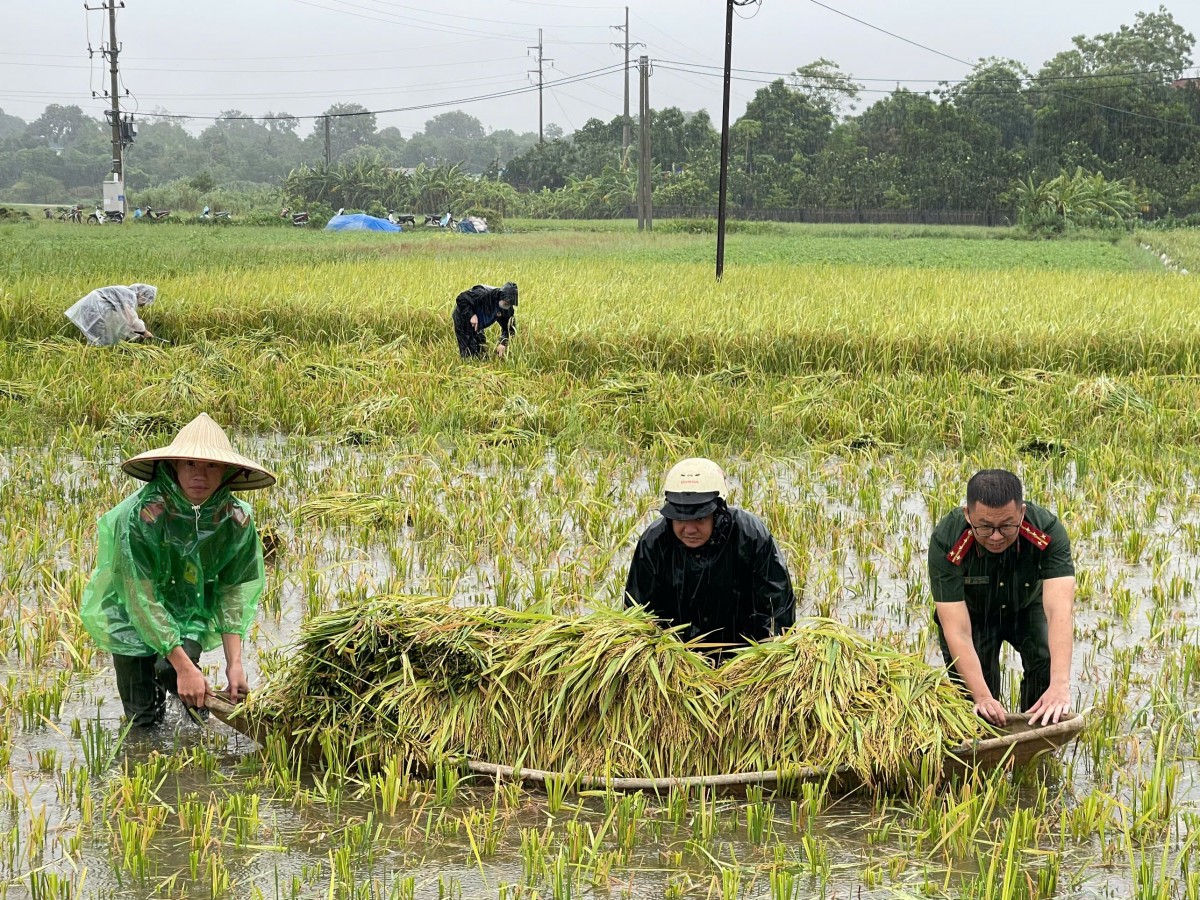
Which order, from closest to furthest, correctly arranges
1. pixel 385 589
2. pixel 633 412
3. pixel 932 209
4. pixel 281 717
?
pixel 281 717
pixel 385 589
pixel 633 412
pixel 932 209

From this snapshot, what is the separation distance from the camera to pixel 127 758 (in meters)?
3.48

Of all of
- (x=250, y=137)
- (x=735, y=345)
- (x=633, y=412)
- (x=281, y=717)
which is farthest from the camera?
(x=250, y=137)

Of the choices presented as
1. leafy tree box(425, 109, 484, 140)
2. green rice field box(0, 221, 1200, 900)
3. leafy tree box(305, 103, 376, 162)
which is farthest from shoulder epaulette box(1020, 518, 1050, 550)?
leafy tree box(425, 109, 484, 140)

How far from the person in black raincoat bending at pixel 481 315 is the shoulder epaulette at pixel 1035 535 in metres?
6.61

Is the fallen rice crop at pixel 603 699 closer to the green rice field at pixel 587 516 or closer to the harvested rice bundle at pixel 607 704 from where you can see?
the harvested rice bundle at pixel 607 704

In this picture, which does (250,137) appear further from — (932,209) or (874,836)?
(874,836)

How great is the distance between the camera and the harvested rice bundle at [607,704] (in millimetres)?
3221

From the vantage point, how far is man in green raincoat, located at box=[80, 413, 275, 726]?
11.2 ft

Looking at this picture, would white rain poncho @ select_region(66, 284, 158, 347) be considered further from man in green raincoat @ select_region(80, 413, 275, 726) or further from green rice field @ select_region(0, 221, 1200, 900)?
man in green raincoat @ select_region(80, 413, 275, 726)

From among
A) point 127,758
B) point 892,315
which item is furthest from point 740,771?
point 892,315

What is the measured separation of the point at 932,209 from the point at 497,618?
41.3 m

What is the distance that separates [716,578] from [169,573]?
1.53 m

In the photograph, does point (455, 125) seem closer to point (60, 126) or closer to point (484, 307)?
point (60, 126)

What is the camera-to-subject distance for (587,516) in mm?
5941
